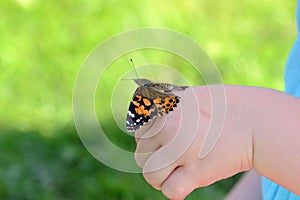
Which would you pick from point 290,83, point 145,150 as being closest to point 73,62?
point 290,83

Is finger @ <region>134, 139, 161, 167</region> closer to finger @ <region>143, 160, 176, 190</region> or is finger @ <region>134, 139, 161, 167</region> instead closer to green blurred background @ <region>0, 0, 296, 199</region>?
finger @ <region>143, 160, 176, 190</region>

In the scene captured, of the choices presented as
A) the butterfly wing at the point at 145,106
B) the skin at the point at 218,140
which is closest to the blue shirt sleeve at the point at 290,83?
the skin at the point at 218,140

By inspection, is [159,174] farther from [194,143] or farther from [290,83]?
[290,83]

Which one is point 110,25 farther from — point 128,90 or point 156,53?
point 128,90

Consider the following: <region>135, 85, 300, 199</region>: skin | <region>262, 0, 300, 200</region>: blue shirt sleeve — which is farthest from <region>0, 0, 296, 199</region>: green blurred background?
<region>135, 85, 300, 199</region>: skin

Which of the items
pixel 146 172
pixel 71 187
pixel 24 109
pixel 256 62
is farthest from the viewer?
pixel 256 62

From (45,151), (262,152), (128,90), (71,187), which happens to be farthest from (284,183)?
(45,151)
